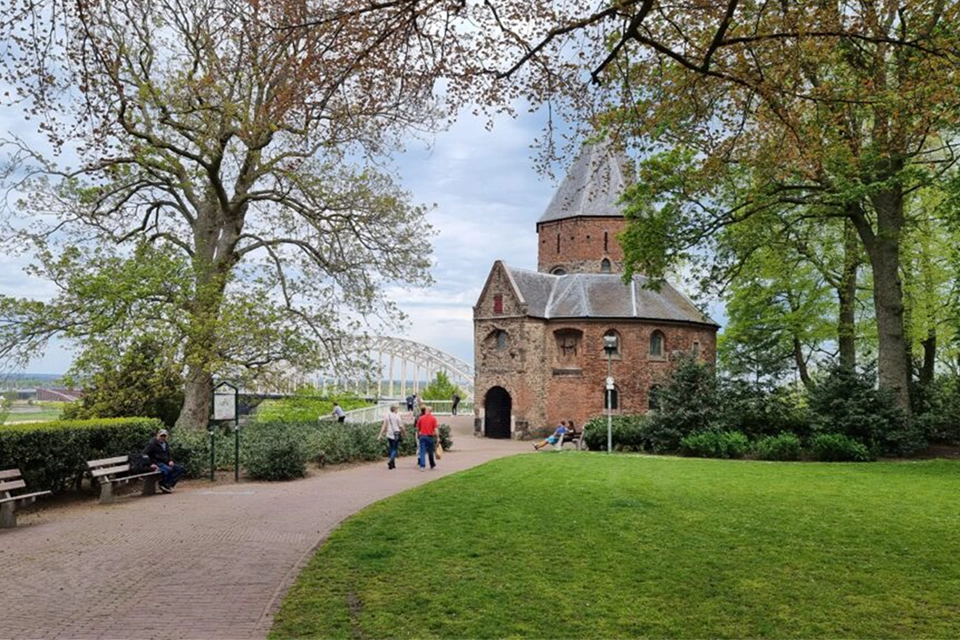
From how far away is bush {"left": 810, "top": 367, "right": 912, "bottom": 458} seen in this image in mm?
21000

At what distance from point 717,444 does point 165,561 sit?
712 inches

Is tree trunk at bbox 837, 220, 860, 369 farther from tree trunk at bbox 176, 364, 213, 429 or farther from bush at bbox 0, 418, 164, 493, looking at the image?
bush at bbox 0, 418, 164, 493

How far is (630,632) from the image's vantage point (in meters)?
5.54

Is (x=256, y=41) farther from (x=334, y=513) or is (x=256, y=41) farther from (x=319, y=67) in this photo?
(x=334, y=513)

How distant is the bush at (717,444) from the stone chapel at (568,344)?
1177cm

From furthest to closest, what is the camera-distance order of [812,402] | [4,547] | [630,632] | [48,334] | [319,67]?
[812,402] < [48,334] < [4,547] < [319,67] < [630,632]

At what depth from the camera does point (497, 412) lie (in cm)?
3788

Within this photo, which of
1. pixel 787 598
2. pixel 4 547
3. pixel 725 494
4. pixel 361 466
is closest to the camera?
pixel 787 598

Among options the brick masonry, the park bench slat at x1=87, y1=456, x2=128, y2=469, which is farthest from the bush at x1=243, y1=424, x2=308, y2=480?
the brick masonry

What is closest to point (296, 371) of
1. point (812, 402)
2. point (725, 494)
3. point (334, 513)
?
point (334, 513)

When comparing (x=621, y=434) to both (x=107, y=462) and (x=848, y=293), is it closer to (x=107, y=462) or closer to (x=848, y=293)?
(x=848, y=293)

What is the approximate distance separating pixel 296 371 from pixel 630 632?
→ 1687 cm

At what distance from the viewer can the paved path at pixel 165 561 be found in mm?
6078

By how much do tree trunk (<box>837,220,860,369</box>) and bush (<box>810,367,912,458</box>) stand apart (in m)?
6.28
